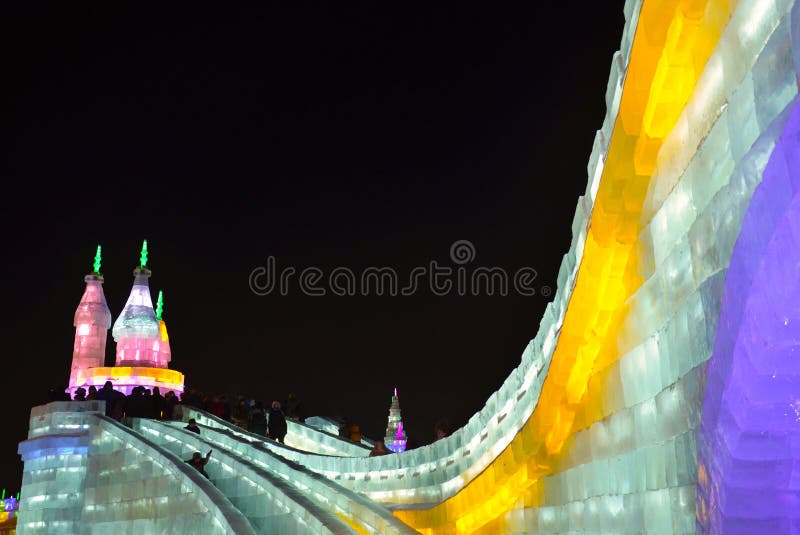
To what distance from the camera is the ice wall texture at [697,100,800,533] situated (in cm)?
306

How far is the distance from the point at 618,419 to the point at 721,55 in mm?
2743

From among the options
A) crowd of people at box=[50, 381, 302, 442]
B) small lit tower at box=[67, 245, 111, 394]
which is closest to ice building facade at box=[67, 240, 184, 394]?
small lit tower at box=[67, 245, 111, 394]

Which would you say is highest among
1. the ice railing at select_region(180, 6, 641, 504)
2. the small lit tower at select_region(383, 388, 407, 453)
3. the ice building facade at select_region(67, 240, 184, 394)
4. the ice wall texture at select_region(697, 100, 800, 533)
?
the ice building facade at select_region(67, 240, 184, 394)

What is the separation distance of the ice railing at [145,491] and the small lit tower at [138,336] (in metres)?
11.7

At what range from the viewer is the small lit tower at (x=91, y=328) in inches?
1178

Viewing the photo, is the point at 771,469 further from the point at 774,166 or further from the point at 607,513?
the point at 607,513

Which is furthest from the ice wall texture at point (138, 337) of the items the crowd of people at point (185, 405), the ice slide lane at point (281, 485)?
the ice slide lane at point (281, 485)

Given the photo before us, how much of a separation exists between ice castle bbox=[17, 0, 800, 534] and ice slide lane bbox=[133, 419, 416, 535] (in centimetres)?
8

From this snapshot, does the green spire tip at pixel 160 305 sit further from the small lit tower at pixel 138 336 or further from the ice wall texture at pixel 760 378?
the ice wall texture at pixel 760 378

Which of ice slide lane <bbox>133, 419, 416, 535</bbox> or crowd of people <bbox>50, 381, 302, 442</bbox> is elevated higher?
crowd of people <bbox>50, 381, 302, 442</bbox>

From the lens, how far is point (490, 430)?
9.36 m

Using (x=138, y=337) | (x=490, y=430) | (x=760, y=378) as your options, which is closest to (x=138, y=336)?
(x=138, y=337)

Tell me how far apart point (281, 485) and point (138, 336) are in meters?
19.4

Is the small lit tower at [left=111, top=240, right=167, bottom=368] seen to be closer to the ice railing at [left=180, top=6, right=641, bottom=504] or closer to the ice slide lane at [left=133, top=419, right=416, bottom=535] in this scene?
the ice slide lane at [left=133, top=419, right=416, bottom=535]
